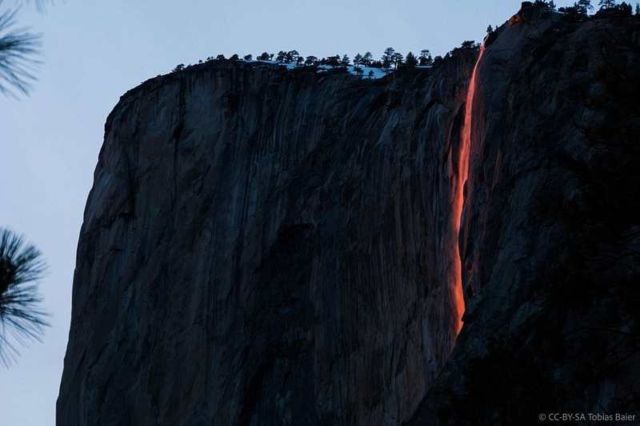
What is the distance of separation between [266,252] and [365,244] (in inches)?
266

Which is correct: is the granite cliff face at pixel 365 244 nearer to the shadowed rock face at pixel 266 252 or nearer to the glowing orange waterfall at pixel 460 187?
the shadowed rock face at pixel 266 252

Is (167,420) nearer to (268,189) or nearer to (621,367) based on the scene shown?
(268,189)

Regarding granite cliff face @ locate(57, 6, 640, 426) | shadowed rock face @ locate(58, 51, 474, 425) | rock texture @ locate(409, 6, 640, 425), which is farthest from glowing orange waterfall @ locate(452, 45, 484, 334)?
rock texture @ locate(409, 6, 640, 425)

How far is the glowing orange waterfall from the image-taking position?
1094 inches

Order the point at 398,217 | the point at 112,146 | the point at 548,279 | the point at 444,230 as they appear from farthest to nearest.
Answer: the point at 112,146 < the point at 398,217 < the point at 444,230 < the point at 548,279

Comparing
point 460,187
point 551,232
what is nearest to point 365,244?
point 460,187

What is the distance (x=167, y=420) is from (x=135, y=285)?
588 centimetres

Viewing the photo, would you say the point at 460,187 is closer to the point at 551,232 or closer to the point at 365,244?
the point at 365,244

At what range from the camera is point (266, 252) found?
3975 cm

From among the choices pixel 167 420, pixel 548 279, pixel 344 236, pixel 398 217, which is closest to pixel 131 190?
pixel 167 420

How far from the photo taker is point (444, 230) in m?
29.7

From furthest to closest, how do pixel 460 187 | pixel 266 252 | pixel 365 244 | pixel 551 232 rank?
pixel 266 252, pixel 365 244, pixel 460 187, pixel 551 232

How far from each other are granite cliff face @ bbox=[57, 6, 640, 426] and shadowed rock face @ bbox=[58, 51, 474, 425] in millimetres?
78

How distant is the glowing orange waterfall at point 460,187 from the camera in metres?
27.8
